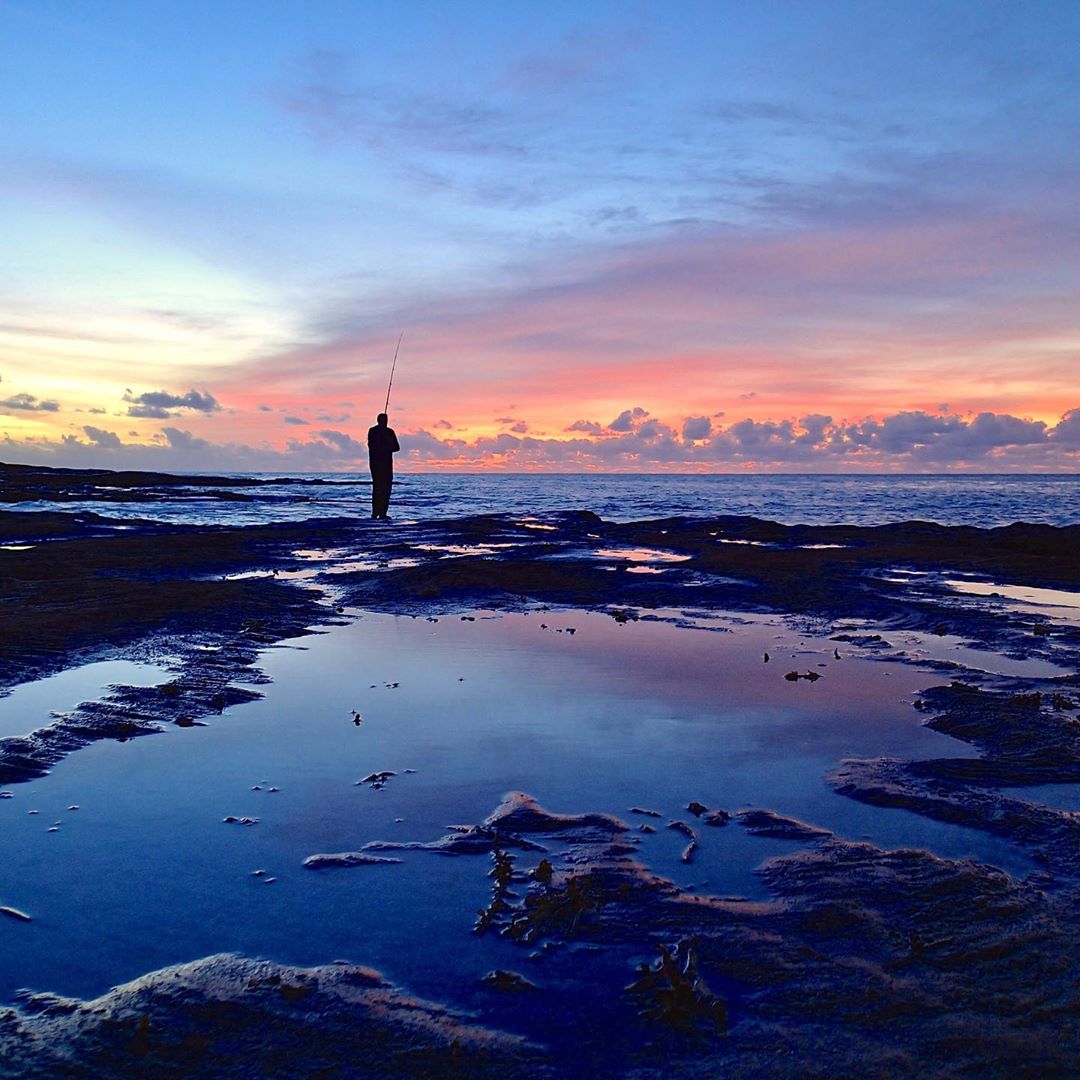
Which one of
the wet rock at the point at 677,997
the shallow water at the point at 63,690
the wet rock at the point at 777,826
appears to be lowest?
the wet rock at the point at 777,826

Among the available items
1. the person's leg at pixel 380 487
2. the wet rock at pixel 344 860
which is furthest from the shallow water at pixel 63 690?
the person's leg at pixel 380 487

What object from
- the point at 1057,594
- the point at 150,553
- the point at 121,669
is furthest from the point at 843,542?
the point at 121,669

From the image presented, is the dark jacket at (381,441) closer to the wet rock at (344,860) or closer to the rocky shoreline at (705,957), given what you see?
the rocky shoreline at (705,957)

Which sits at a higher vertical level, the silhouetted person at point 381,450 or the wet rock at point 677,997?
the silhouetted person at point 381,450

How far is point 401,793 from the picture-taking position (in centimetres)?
489

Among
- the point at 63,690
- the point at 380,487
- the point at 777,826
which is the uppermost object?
the point at 380,487

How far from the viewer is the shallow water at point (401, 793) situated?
10.9ft

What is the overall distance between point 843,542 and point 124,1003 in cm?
2446

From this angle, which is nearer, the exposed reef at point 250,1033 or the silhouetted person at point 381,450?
the exposed reef at point 250,1033

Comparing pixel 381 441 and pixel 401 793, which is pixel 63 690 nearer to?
pixel 401 793

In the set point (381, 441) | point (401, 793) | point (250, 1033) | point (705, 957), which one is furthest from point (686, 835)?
point (381, 441)

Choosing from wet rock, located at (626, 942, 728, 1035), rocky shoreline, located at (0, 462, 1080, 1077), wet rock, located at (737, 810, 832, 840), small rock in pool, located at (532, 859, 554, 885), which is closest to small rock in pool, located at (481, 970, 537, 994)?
rocky shoreline, located at (0, 462, 1080, 1077)

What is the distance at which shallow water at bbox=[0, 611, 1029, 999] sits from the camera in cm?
334

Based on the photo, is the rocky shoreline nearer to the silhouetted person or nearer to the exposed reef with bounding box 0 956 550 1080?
the exposed reef with bounding box 0 956 550 1080
